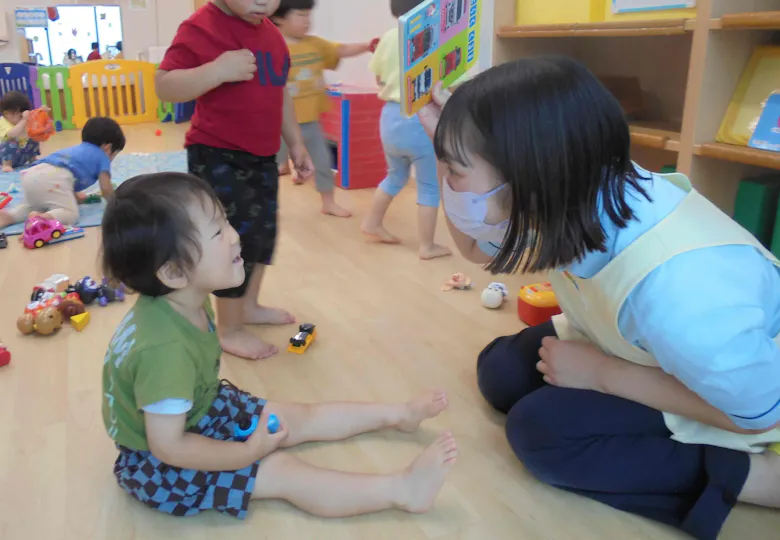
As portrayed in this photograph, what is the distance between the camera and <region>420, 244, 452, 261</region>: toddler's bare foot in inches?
68.9

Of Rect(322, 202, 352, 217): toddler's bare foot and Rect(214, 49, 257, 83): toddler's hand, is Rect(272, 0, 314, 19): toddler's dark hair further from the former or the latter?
Rect(214, 49, 257, 83): toddler's hand

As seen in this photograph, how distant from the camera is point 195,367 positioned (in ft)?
2.59

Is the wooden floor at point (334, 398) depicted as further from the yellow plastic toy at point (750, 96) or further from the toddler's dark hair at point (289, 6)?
the toddler's dark hair at point (289, 6)

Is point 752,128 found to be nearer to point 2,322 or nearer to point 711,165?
point 711,165

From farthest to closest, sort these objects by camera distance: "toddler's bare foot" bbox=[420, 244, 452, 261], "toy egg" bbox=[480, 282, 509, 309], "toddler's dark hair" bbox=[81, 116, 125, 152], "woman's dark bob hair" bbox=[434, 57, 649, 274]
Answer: "toddler's dark hair" bbox=[81, 116, 125, 152], "toddler's bare foot" bbox=[420, 244, 452, 261], "toy egg" bbox=[480, 282, 509, 309], "woman's dark bob hair" bbox=[434, 57, 649, 274]

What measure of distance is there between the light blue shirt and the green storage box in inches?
24.2

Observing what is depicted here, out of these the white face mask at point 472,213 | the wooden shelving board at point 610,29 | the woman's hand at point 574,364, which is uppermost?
the wooden shelving board at point 610,29

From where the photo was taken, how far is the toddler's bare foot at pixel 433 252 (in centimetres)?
175

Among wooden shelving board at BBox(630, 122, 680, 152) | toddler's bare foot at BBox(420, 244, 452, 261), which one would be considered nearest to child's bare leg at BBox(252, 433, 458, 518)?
wooden shelving board at BBox(630, 122, 680, 152)

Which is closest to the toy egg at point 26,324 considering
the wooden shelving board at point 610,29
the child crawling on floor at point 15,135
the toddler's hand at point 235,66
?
the toddler's hand at point 235,66

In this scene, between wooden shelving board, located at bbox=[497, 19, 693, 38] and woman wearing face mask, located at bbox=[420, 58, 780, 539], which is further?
wooden shelving board, located at bbox=[497, 19, 693, 38]

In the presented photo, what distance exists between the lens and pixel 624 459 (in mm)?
814

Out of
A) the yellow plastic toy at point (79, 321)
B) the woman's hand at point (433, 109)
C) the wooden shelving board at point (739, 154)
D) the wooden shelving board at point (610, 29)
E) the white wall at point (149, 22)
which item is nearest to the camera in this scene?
the woman's hand at point (433, 109)

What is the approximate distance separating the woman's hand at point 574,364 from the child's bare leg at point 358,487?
0.17 m
